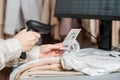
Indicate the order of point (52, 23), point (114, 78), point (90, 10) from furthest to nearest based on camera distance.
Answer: point (52, 23), point (90, 10), point (114, 78)

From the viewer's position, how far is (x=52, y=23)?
52.4 inches

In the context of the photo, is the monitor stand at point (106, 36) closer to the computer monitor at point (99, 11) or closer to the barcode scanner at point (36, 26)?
the computer monitor at point (99, 11)

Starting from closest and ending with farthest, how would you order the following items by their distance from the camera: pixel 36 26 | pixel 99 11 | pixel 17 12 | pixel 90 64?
pixel 90 64, pixel 36 26, pixel 99 11, pixel 17 12

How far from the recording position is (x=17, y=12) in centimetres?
133

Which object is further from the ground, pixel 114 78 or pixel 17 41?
pixel 17 41

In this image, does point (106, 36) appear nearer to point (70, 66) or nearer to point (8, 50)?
point (70, 66)

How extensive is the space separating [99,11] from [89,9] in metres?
0.05

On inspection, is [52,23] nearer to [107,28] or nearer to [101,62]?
[107,28]

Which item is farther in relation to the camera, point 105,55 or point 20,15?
point 20,15

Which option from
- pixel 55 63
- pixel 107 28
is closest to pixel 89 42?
pixel 107 28

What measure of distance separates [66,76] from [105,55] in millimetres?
193

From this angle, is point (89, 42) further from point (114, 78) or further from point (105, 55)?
point (114, 78)

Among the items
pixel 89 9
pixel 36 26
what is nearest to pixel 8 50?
pixel 36 26

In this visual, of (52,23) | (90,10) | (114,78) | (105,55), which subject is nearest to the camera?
(114,78)
